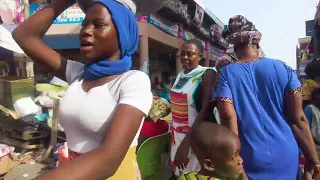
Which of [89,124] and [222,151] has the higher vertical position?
[89,124]

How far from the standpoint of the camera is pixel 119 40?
1.32 metres

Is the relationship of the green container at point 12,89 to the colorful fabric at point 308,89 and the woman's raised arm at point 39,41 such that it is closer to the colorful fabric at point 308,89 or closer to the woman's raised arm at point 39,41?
the woman's raised arm at point 39,41

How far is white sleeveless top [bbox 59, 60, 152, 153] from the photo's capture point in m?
1.20

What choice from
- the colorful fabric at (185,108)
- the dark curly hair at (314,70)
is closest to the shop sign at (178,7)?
the dark curly hair at (314,70)

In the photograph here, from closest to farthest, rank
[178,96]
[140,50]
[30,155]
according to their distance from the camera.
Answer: [178,96], [30,155], [140,50]

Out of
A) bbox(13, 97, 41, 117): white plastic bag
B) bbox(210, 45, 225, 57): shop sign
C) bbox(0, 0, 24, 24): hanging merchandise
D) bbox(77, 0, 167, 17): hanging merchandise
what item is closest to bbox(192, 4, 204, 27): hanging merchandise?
bbox(210, 45, 225, 57): shop sign

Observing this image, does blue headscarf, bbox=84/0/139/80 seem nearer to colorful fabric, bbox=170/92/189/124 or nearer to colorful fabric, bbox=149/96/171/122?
colorful fabric, bbox=170/92/189/124

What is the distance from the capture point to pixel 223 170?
1552 mm

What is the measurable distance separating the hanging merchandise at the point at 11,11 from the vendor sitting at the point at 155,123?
3.81 meters

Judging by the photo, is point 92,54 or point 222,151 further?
point 222,151

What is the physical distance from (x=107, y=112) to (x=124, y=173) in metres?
0.27

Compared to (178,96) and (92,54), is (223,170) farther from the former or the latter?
(178,96)

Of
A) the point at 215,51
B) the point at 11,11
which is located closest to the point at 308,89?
the point at 11,11

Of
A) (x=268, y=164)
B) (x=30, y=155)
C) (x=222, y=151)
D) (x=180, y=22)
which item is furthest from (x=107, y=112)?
(x=180, y=22)
